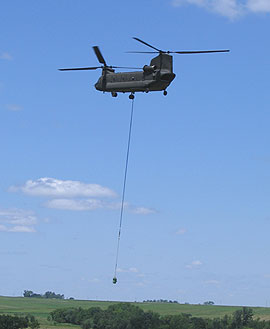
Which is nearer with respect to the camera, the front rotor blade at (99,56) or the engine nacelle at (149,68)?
the engine nacelle at (149,68)

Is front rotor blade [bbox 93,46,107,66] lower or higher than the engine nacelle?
higher

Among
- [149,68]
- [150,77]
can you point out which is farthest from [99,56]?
[150,77]

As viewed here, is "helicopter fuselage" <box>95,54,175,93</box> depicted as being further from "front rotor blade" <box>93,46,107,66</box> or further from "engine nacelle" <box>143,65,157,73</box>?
"front rotor blade" <box>93,46,107,66</box>

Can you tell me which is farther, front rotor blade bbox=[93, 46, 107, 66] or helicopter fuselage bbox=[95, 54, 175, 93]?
front rotor blade bbox=[93, 46, 107, 66]

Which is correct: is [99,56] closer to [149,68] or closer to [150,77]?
[149,68]

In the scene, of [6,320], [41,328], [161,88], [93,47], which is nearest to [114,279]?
[161,88]

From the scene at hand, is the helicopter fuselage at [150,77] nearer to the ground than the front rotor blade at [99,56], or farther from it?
nearer to the ground

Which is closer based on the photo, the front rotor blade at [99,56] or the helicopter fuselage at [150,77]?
the helicopter fuselage at [150,77]

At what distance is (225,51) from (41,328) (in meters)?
161

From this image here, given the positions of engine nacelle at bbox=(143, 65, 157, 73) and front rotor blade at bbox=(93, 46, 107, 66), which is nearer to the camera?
engine nacelle at bbox=(143, 65, 157, 73)

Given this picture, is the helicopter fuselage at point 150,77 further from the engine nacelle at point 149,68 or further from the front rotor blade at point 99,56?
the front rotor blade at point 99,56

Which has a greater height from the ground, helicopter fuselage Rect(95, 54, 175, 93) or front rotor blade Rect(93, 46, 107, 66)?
front rotor blade Rect(93, 46, 107, 66)

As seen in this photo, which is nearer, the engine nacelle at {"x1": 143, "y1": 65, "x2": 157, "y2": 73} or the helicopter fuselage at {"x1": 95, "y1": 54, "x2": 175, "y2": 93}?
the helicopter fuselage at {"x1": 95, "y1": 54, "x2": 175, "y2": 93}

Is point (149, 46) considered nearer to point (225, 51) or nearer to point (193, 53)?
point (193, 53)
